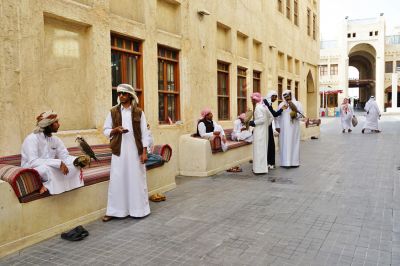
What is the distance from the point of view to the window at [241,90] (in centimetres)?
1197

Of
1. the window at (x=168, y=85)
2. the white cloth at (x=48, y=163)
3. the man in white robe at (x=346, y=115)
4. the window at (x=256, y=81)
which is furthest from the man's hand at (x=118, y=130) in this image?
the man in white robe at (x=346, y=115)

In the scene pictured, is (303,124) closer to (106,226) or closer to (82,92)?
(82,92)

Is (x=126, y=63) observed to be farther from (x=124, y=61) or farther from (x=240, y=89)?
(x=240, y=89)

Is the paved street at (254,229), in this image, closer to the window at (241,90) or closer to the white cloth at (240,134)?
the white cloth at (240,134)

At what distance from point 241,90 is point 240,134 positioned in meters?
2.57

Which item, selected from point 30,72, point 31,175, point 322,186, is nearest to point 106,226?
point 31,175

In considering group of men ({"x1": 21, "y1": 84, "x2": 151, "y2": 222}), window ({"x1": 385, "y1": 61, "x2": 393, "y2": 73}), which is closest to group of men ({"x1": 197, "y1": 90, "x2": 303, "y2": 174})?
group of men ({"x1": 21, "y1": 84, "x2": 151, "y2": 222})

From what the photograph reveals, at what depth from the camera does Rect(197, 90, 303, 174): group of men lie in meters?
8.09

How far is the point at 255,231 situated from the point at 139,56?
14.5 ft

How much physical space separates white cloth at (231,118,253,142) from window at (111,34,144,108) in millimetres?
3555

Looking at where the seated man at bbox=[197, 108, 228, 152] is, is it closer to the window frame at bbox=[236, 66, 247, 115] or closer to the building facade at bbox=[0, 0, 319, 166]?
the building facade at bbox=[0, 0, 319, 166]

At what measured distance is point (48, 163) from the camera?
13.9ft

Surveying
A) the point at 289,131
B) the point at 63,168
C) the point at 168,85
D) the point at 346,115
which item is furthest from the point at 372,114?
the point at 63,168

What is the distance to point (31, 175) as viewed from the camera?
4.04 m
